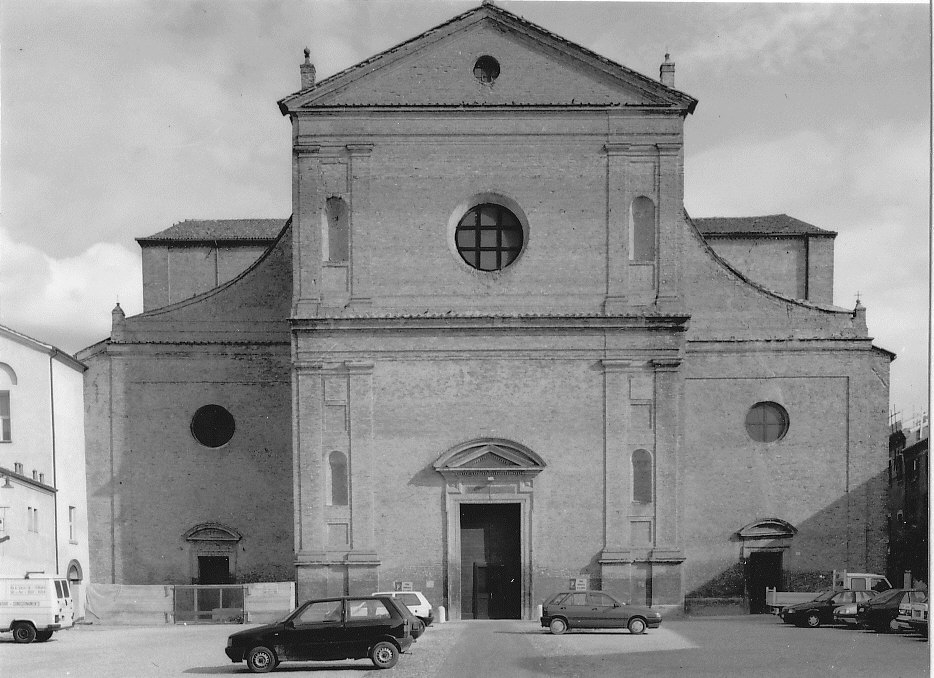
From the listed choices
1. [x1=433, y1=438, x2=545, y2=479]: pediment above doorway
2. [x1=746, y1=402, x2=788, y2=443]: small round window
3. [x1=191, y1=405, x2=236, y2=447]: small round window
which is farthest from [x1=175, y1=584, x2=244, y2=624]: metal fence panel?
[x1=746, y1=402, x2=788, y2=443]: small round window

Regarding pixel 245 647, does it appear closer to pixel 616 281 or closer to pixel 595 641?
pixel 595 641

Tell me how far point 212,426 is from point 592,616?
11.2 m

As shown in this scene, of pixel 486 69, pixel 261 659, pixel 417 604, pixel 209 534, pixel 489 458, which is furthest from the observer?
pixel 209 534

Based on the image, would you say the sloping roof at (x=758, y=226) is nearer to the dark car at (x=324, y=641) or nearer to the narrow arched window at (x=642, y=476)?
the narrow arched window at (x=642, y=476)

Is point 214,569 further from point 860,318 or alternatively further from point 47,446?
point 860,318

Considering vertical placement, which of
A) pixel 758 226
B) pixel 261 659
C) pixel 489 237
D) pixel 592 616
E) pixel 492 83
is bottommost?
pixel 592 616

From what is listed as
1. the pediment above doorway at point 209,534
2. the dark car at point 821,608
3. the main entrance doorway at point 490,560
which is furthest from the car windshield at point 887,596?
the pediment above doorway at point 209,534

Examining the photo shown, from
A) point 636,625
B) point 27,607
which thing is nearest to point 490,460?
point 636,625

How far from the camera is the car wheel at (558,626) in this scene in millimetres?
22672

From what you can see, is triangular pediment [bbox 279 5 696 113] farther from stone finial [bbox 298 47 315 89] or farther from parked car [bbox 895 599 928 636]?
parked car [bbox 895 599 928 636]

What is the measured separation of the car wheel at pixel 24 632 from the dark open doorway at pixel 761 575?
16523 mm

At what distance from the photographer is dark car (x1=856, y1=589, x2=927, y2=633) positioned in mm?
22297

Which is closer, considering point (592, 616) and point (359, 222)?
point (592, 616)

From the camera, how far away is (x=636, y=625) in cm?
2283
